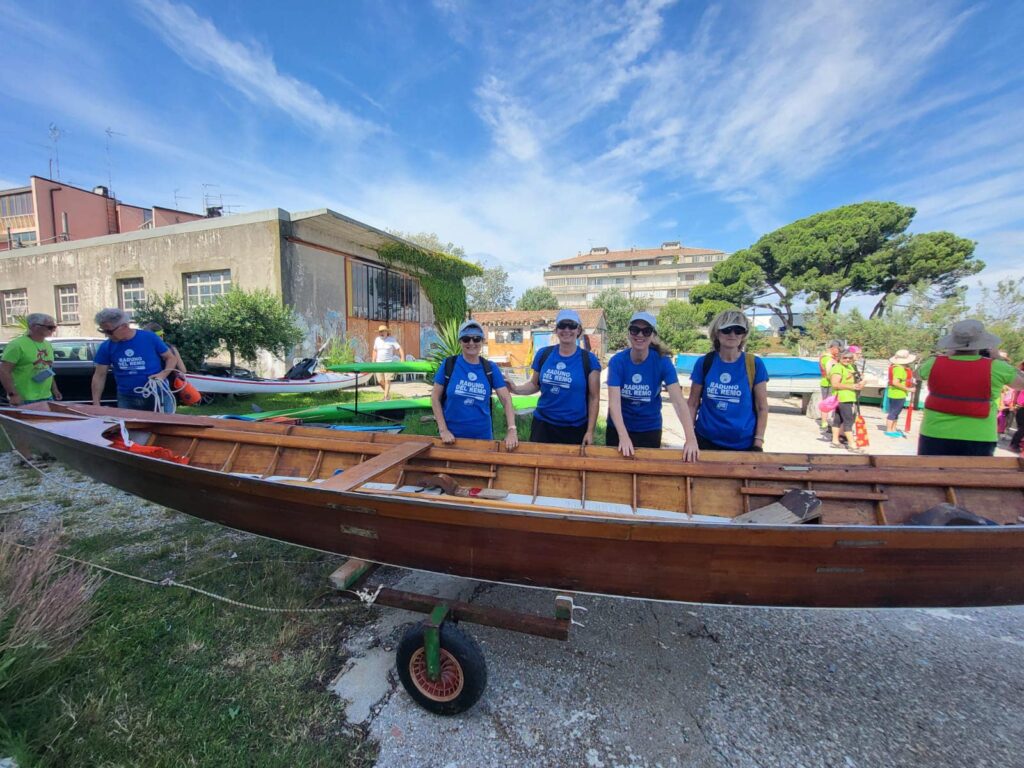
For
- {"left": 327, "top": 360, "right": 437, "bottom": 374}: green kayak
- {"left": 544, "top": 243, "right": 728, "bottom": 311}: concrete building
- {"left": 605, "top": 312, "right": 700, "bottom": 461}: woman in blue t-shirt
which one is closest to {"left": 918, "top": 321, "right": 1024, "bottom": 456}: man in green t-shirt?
{"left": 605, "top": 312, "right": 700, "bottom": 461}: woman in blue t-shirt

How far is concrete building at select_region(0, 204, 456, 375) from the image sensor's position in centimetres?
1066

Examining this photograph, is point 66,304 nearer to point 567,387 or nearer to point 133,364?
point 133,364

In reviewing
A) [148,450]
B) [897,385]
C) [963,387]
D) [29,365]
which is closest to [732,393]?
[963,387]

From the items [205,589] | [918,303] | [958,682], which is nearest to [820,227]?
[918,303]

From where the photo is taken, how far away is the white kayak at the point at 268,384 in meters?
8.01

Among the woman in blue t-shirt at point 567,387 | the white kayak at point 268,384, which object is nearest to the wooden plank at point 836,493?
the woman in blue t-shirt at point 567,387

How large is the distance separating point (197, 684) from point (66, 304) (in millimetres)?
17190

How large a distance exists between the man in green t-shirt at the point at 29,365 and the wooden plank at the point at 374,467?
4.13 meters

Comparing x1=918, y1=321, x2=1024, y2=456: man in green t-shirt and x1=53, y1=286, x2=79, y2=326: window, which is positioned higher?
x1=53, y1=286, x2=79, y2=326: window

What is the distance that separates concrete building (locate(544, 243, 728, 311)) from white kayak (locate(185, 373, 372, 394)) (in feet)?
163

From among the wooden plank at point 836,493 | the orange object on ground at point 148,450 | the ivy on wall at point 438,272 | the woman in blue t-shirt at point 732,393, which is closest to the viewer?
the wooden plank at point 836,493

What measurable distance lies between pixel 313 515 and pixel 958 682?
3.31 meters

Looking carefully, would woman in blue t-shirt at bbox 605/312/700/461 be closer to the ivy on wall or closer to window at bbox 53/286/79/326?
the ivy on wall

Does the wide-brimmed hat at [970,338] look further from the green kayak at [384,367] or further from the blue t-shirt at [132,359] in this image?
the blue t-shirt at [132,359]
